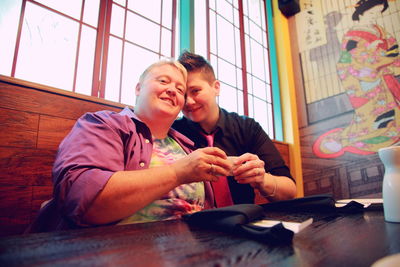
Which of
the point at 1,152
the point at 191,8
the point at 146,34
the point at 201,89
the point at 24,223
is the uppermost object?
the point at 191,8

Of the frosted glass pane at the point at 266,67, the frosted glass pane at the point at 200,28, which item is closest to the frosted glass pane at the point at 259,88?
the frosted glass pane at the point at 266,67

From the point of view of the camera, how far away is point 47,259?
332 mm

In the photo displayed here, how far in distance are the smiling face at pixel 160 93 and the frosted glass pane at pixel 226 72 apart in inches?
75.4

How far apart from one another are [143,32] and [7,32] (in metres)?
1.12

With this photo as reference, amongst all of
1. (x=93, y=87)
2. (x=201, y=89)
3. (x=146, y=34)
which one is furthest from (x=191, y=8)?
(x=201, y=89)

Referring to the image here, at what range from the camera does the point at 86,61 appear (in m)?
1.97

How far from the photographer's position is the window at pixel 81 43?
66.7 inches

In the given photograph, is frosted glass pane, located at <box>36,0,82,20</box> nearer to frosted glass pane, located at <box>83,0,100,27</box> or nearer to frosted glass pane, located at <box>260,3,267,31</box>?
frosted glass pane, located at <box>83,0,100,27</box>

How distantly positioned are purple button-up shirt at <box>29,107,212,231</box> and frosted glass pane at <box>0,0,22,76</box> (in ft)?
3.72

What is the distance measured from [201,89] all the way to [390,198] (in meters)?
1.07

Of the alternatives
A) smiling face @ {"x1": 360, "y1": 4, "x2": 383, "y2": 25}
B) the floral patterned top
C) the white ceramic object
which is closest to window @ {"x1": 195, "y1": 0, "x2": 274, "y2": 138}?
smiling face @ {"x1": 360, "y1": 4, "x2": 383, "y2": 25}

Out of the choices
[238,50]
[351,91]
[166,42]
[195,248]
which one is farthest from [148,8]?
[195,248]

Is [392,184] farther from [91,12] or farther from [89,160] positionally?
[91,12]

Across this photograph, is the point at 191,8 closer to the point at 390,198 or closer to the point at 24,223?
the point at 24,223
